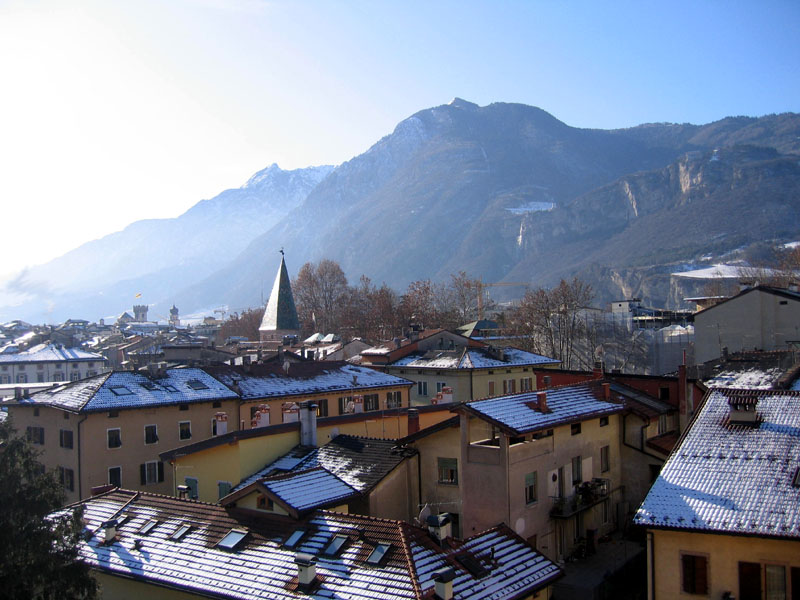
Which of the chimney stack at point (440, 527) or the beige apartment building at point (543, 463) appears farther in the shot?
the beige apartment building at point (543, 463)

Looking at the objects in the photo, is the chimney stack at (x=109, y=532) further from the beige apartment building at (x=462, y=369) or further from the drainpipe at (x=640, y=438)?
the beige apartment building at (x=462, y=369)

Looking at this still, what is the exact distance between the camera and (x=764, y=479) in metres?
15.2

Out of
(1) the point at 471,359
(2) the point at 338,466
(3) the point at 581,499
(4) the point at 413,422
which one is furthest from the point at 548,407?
(1) the point at 471,359

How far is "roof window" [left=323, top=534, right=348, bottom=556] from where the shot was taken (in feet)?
50.5

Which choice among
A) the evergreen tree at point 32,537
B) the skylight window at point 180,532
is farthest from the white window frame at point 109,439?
the evergreen tree at point 32,537

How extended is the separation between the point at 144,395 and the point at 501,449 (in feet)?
63.8

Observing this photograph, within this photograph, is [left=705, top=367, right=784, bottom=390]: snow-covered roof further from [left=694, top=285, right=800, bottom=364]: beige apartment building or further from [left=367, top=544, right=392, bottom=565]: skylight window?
[left=367, top=544, right=392, bottom=565]: skylight window

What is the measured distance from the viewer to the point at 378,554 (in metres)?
14.8

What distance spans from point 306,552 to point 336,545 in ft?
2.30

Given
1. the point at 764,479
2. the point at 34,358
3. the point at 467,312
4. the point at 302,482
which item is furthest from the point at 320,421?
the point at 467,312

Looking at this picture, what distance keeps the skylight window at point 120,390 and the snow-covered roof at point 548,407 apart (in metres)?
18.5

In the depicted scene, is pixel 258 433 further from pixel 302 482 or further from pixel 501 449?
pixel 501 449

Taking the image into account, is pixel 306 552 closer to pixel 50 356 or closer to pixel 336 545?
pixel 336 545

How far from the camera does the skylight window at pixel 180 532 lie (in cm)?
1770
